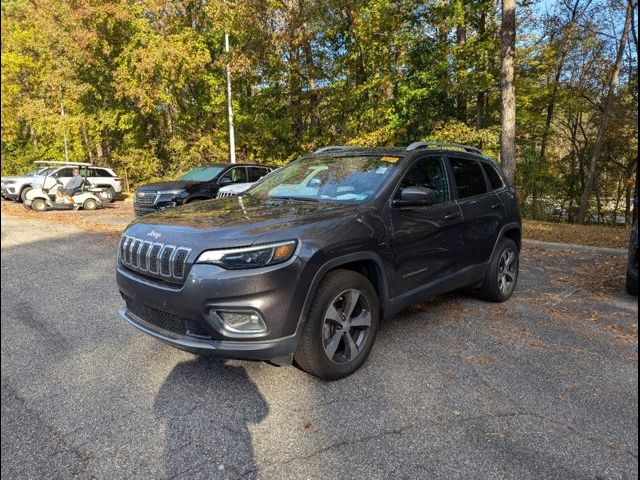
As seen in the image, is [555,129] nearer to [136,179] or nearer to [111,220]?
[111,220]

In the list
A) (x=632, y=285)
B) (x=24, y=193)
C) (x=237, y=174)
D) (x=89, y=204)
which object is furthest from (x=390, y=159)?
(x=24, y=193)

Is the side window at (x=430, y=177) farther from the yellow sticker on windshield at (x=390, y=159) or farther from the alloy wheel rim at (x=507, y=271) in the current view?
the alloy wheel rim at (x=507, y=271)

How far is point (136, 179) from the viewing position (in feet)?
83.0

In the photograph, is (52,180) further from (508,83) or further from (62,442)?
(62,442)

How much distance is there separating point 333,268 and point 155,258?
1.17 meters

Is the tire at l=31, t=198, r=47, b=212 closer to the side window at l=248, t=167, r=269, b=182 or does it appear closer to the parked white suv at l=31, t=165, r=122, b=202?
the parked white suv at l=31, t=165, r=122, b=202

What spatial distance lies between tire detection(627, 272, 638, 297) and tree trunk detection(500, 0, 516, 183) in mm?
9285

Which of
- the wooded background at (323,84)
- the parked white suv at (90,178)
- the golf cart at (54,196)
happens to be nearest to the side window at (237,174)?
the wooded background at (323,84)

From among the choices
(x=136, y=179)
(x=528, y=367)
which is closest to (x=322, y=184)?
(x=528, y=367)

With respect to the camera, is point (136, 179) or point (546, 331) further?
point (136, 179)

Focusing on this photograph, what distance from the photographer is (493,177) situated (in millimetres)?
4910

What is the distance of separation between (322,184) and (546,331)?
219 centimetres

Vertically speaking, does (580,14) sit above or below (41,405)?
above

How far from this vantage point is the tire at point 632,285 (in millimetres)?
1094
